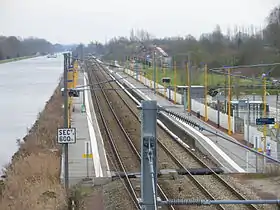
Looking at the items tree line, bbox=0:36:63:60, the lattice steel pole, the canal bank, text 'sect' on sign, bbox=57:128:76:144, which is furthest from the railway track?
tree line, bbox=0:36:63:60

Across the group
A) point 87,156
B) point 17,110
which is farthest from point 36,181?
point 17,110

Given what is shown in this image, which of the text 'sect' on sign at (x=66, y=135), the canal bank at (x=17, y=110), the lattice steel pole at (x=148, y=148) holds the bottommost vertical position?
the canal bank at (x=17, y=110)

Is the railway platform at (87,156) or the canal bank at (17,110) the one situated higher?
the railway platform at (87,156)

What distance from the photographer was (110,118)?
27.5m

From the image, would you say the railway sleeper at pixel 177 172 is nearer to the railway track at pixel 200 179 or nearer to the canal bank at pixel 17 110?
the railway track at pixel 200 179

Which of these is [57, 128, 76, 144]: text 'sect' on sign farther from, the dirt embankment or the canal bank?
the canal bank

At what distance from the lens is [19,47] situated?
12469 cm

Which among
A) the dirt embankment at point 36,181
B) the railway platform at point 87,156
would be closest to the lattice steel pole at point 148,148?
the dirt embankment at point 36,181

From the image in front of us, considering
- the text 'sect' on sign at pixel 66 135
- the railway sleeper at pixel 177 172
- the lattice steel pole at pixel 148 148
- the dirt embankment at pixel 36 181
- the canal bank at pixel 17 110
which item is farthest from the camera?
the canal bank at pixel 17 110

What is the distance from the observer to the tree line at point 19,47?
359ft

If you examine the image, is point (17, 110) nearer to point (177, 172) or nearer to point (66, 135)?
point (177, 172)

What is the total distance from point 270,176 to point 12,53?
111170mm

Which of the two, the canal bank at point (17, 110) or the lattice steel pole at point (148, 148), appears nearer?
the lattice steel pole at point (148, 148)

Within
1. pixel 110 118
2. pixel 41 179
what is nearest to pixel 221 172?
pixel 41 179
